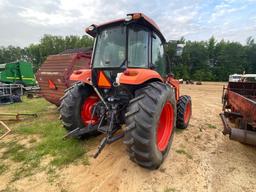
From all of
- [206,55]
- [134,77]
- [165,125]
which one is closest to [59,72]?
[165,125]

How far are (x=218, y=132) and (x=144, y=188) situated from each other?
3.06 meters

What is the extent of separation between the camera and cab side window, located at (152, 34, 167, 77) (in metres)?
3.79

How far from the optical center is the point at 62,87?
6.95m

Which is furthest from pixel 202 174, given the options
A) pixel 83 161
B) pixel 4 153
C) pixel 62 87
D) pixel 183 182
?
pixel 62 87

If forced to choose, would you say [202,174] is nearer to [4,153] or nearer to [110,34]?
[110,34]

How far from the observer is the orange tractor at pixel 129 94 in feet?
8.95

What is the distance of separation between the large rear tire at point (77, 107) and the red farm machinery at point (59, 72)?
295 centimetres

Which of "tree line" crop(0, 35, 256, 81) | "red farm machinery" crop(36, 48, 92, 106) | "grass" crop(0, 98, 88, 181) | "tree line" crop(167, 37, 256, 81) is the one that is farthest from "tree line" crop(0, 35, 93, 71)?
"grass" crop(0, 98, 88, 181)

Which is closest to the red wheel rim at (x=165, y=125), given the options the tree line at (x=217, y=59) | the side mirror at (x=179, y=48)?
the side mirror at (x=179, y=48)

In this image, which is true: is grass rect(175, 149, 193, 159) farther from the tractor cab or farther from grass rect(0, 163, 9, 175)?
grass rect(0, 163, 9, 175)

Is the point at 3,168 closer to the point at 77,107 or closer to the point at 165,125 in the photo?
the point at 77,107

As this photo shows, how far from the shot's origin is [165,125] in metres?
3.61

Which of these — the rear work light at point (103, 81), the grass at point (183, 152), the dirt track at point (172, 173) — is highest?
the rear work light at point (103, 81)

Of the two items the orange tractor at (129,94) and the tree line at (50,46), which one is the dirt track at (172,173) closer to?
the orange tractor at (129,94)
